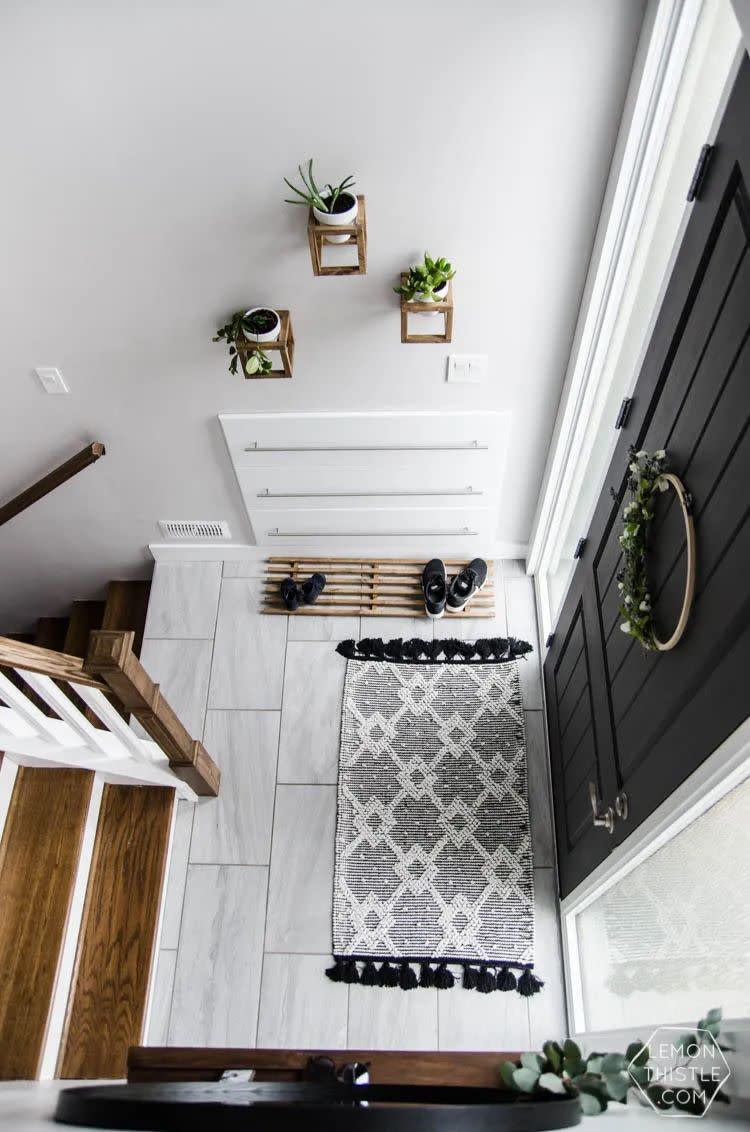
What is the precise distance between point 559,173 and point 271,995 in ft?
9.21

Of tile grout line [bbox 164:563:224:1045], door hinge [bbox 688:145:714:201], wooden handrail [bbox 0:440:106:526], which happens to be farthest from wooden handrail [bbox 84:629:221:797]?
door hinge [bbox 688:145:714:201]

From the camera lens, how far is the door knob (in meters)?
2.09

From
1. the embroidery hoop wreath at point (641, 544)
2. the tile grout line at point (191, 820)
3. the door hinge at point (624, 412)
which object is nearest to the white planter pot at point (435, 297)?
the door hinge at point (624, 412)

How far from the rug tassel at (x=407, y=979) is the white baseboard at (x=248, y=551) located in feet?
5.42

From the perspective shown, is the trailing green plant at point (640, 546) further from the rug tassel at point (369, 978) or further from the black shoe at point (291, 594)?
the black shoe at point (291, 594)

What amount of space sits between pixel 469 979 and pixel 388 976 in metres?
0.28

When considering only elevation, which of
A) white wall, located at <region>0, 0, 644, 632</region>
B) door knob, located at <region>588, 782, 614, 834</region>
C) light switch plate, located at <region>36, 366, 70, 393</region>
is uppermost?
white wall, located at <region>0, 0, 644, 632</region>

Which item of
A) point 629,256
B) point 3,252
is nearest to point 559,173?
point 629,256

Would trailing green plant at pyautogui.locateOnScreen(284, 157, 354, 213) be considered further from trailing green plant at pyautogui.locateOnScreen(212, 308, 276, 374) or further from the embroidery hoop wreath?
the embroidery hoop wreath

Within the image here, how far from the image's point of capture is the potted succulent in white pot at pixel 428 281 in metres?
2.31

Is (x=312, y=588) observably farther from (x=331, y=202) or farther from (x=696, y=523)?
(x=696, y=523)

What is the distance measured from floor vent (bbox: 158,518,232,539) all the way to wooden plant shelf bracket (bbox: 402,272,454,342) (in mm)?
1398

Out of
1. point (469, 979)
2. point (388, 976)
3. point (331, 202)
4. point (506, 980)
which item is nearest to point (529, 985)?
point (506, 980)

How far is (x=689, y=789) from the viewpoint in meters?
1.52
